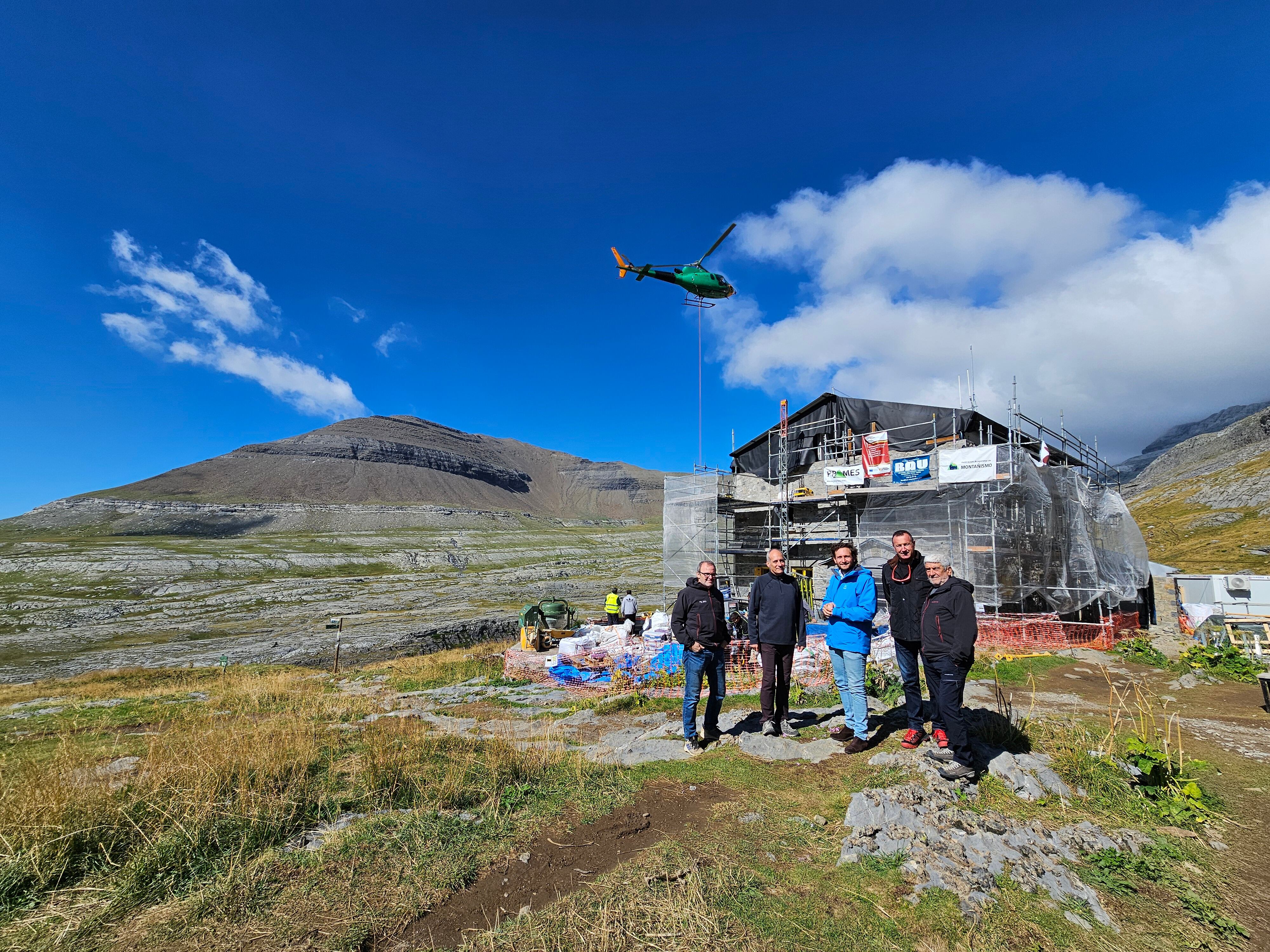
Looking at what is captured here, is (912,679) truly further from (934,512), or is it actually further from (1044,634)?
(934,512)

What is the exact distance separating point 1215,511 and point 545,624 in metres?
104

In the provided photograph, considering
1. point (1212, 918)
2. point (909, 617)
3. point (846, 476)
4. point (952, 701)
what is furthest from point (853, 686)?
point (846, 476)

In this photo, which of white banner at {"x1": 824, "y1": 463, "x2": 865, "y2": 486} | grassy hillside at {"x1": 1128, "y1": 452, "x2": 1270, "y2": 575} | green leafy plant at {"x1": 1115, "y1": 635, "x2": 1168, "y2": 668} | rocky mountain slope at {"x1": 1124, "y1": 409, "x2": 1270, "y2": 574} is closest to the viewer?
green leafy plant at {"x1": 1115, "y1": 635, "x2": 1168, "y2": 668}

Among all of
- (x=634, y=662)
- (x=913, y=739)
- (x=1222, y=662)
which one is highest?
(x=913, y=739)

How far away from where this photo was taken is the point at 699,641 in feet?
21.2

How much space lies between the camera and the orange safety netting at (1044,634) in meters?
14.9

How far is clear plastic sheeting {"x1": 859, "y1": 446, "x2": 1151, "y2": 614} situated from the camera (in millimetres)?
17562

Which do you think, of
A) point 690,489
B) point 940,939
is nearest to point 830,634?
point 940,939

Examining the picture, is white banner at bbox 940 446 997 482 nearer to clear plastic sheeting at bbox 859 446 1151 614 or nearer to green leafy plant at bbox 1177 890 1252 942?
clear plastic sheeting at bbox 859 446 1151 614

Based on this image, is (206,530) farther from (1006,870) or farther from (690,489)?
(1006,870)

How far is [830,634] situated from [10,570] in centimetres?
10259

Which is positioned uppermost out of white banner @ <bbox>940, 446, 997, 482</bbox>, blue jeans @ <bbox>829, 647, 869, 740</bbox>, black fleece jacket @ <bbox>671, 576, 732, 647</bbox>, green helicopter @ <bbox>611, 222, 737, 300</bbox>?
green helicopter @ <bbox>611, 222, 737, 300</bbox>

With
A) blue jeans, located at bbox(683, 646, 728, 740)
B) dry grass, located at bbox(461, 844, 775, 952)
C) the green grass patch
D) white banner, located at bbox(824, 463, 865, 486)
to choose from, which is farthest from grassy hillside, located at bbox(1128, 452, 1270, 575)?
dry grass, located at bbox(461, 844, 775, 952)

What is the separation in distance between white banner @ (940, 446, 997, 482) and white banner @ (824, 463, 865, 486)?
330 centimetres
